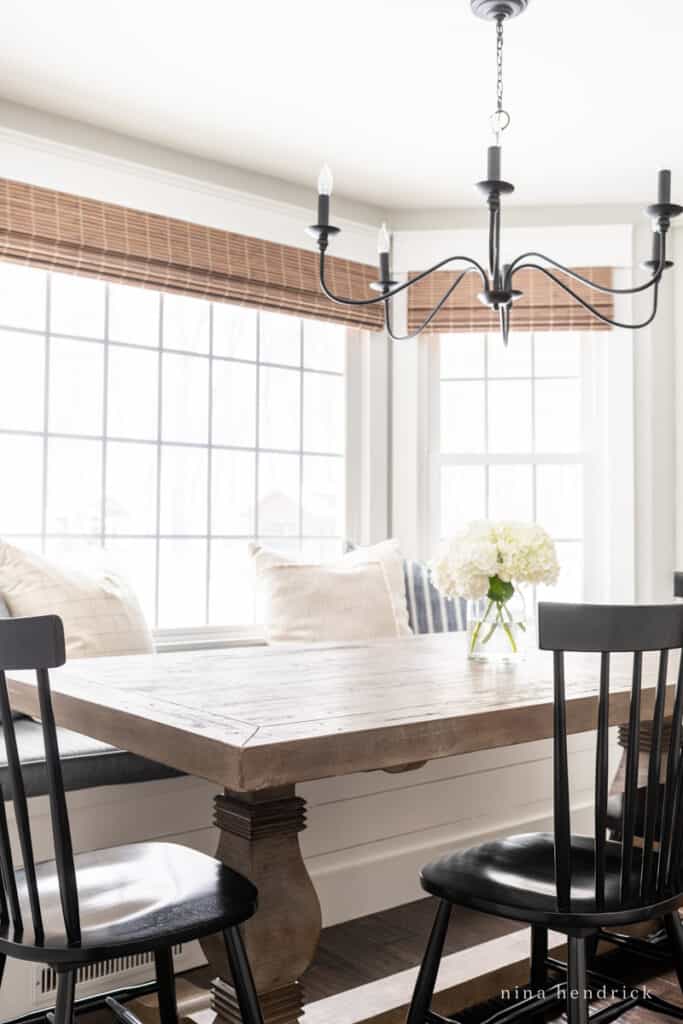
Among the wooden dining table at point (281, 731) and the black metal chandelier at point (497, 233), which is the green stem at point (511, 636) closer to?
the wooden dining table at point (281, 731)

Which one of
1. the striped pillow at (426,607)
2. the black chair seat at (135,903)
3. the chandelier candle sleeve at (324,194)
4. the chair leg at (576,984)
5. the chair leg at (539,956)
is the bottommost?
the chair leg at (539,956)

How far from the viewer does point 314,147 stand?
12.3 feet

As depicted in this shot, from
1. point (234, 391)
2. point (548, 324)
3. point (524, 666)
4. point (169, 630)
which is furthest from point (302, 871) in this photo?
point (548, 324)

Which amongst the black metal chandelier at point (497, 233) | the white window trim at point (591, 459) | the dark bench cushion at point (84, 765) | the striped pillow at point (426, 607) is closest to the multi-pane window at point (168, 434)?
the white window trim at point (591, 459)

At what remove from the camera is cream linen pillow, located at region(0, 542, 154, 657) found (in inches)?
114

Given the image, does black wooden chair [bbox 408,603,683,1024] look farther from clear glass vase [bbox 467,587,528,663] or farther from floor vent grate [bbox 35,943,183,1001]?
floor vent grate [bbox 35,943,183,1001]

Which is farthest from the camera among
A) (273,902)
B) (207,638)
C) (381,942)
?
(207,638)

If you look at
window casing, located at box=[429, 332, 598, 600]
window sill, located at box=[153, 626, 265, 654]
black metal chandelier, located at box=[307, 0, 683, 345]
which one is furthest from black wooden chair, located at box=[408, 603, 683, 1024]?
window casing, located at box=[429, 332, 598, 600]

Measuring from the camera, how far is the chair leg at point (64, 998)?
1.31 meters

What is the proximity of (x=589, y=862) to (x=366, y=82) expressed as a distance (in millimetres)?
2583

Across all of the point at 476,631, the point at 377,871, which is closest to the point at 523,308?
the point at 476,631

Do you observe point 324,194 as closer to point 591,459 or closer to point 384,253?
point 384,253

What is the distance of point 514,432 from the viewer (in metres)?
4.51

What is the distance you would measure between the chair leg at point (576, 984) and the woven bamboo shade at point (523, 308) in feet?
10.8
